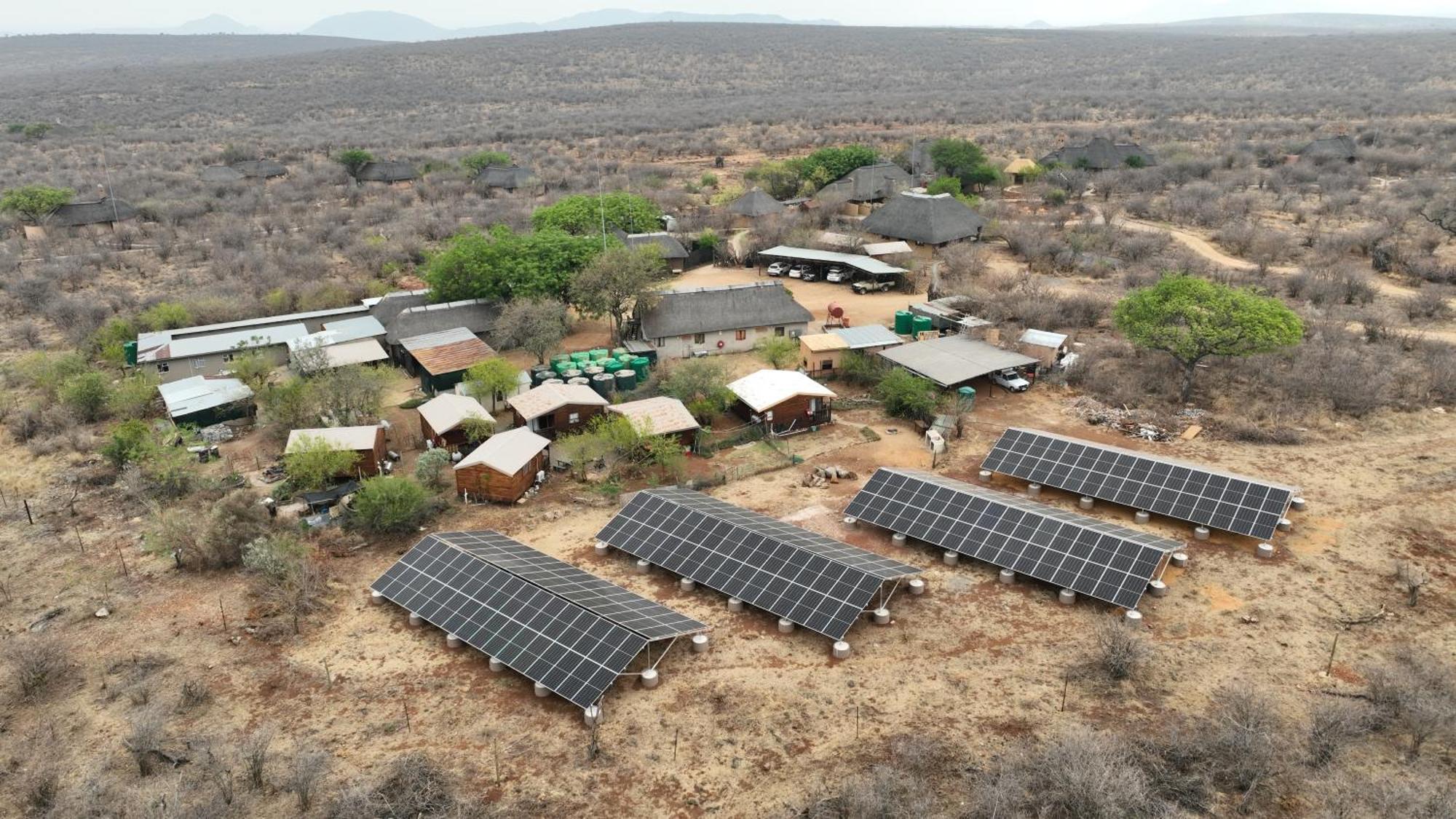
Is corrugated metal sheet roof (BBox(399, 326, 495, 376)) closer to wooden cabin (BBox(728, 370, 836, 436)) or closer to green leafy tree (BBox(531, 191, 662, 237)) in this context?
wooden cabin (BBox(728, 370, 836, 436))

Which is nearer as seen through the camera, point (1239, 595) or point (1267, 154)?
point (1239, 595)

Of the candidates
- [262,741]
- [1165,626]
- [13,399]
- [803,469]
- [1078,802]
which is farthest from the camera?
[13,399]

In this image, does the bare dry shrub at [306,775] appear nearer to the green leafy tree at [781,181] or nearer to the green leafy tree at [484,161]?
the green leafy tree at [781,181]

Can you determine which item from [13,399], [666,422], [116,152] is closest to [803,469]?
[666,422]

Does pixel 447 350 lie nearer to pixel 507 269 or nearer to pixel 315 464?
pixel 507 269

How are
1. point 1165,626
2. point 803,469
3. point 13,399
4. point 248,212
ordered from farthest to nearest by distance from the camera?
point 248,212, point 13,399, point 803,469, point 1165,626

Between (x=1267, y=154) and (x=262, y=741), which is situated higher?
(x=1267, y=154)

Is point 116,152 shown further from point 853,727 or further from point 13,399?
point 853,727

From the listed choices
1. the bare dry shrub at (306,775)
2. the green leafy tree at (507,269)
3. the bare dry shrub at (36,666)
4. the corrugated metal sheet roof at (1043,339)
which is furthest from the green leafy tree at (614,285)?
the bare dry shrub at (306,775)
